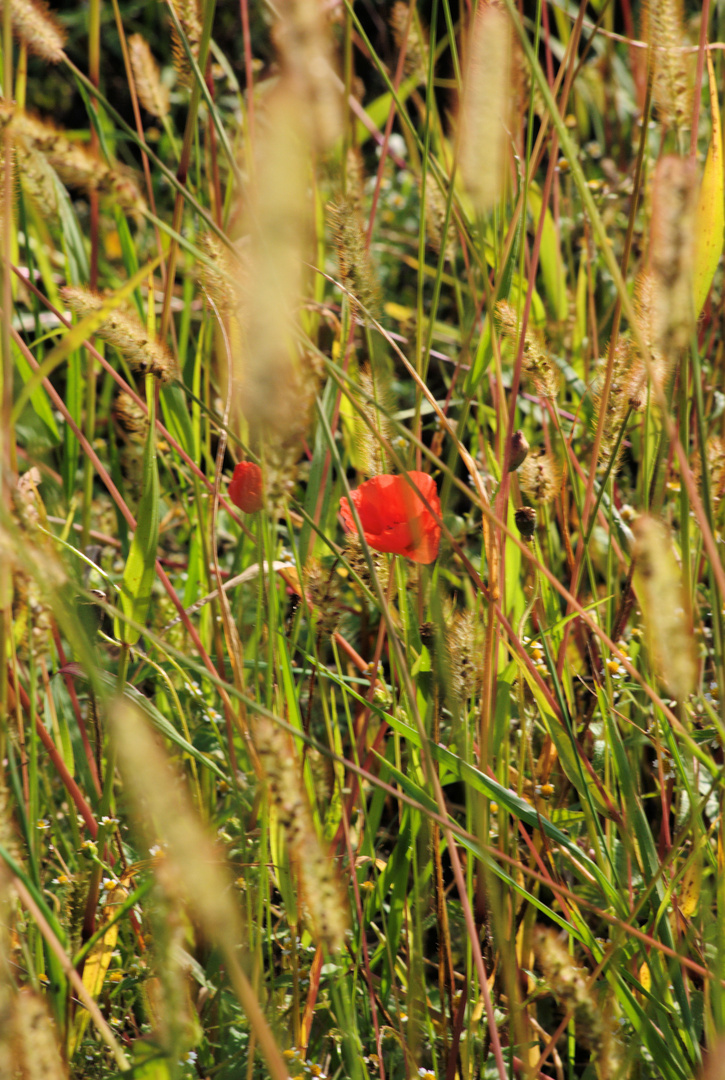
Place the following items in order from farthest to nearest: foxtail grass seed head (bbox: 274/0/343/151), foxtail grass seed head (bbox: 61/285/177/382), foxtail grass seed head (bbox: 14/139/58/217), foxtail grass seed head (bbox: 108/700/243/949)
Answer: foxtail grass seed head (bbox: 14/139/58/217), foxtail grass seed head (bbox: 61/285/177/382), foxtail grass seed head (bbox: 274/0/343/151), foxtail grass seed head (bbox: 108/700/243/949)

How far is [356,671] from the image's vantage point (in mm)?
1018

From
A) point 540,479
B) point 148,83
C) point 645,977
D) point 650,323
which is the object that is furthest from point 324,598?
point 148,83

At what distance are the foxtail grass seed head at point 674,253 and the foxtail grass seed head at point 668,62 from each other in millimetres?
275

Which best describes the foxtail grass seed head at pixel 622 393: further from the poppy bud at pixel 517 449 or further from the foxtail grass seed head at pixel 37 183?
the foxtail grass seed head at pixel 37 183

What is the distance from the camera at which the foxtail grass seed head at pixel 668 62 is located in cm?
65

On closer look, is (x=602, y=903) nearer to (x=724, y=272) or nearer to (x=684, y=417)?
(x=684, y=417)

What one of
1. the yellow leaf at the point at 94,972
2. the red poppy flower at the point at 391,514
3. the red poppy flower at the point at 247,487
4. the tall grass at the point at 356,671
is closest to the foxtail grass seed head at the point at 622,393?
the tall grass at the point at 356,671

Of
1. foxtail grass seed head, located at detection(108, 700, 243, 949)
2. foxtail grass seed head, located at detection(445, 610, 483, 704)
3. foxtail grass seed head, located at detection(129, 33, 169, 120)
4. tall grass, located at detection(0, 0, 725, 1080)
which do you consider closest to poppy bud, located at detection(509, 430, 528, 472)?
tall grass, located at detection(0, 0, 725, 1080)

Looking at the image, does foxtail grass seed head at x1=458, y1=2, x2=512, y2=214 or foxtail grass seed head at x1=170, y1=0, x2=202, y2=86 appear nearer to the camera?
foxtail grass seed head at x1=458, y1=2, x2=512, y2=214

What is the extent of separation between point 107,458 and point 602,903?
0.98 metres

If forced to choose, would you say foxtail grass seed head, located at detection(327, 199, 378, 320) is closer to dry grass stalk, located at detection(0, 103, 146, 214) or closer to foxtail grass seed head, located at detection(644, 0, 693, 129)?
dry grass stalk, located at detection(0, 103, 146, 214)

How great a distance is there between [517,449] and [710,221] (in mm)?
280

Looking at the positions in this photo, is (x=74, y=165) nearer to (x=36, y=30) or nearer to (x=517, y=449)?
(x=36, y=30)

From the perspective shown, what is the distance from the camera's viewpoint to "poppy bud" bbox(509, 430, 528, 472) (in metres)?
0.62
